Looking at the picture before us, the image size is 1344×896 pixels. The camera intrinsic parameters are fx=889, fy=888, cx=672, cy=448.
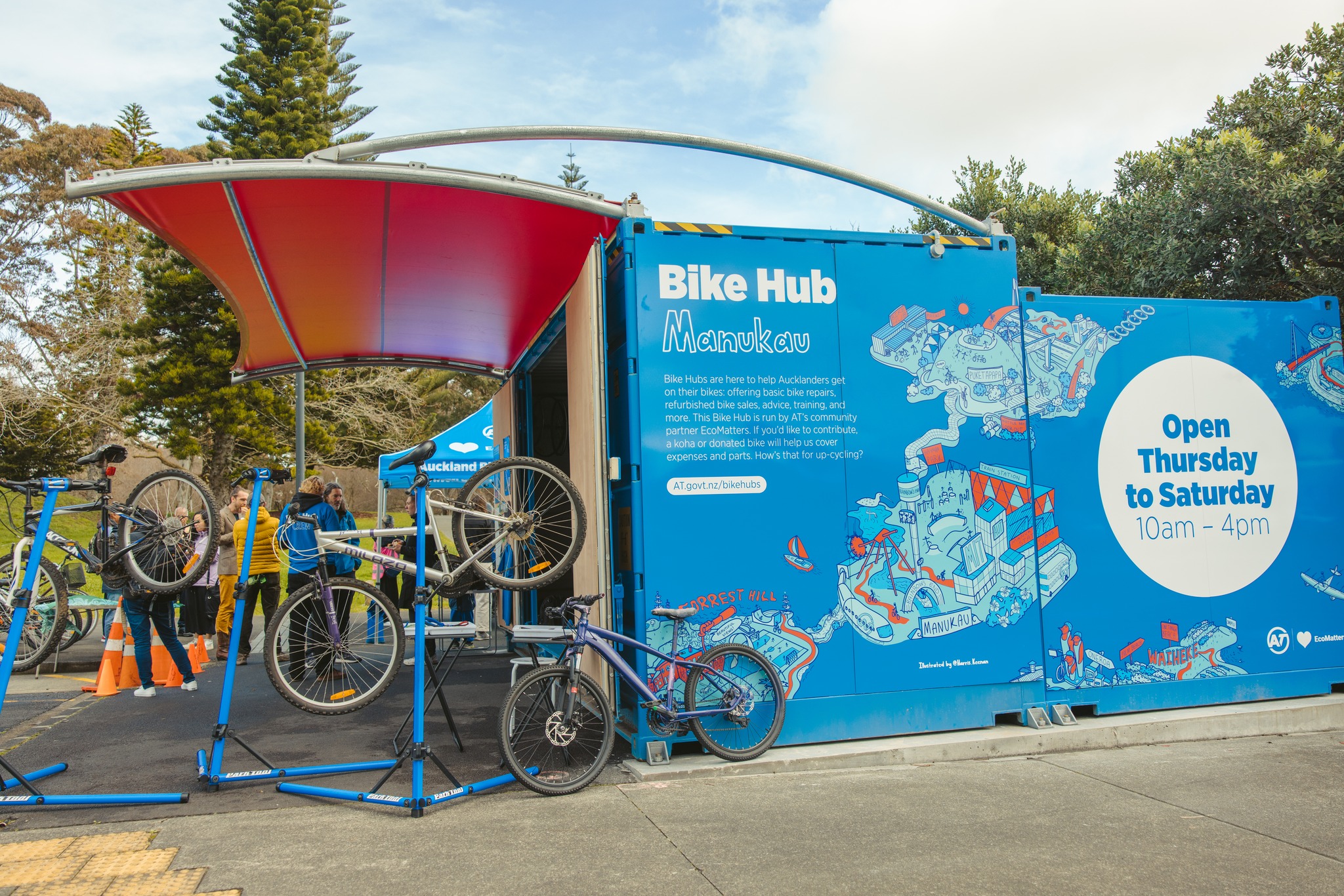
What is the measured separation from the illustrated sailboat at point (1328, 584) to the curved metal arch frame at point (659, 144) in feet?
12.3

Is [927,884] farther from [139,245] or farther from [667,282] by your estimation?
[139,245]

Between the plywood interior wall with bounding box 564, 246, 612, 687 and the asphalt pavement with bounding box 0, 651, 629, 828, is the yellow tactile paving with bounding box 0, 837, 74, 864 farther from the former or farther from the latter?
the plywood interior wall with bounding box 564, 246, 612, 687

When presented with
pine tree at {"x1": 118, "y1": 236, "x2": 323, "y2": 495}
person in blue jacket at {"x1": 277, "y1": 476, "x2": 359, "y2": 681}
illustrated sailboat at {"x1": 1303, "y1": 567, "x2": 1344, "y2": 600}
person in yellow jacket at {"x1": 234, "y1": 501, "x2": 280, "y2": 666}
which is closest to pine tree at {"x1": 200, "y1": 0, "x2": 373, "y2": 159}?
pine tree at {"x1": 118, "y1": 236, "x2": 323, "y2": 495}

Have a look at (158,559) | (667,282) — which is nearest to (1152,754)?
(667,282)

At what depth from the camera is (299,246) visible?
5949 mm

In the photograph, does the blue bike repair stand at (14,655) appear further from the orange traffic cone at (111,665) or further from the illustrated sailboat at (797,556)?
the illustrated sailboat at (797,556)

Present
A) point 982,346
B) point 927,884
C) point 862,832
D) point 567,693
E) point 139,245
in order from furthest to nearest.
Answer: point 139,245, point 982,346, point 567,693, point 862,832, point 927,884

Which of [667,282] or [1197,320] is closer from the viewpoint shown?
[667,282]

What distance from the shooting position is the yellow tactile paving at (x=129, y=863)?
3.91 meters

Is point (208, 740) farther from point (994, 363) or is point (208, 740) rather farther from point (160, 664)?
point (994, 363)

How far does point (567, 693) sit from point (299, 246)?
3.45 m

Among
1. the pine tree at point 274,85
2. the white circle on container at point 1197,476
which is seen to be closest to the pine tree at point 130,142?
the pine tree at point 274,85

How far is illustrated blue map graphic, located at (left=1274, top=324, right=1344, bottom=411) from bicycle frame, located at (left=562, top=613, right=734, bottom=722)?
17.7 feet

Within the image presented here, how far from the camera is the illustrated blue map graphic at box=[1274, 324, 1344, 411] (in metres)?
7.18
